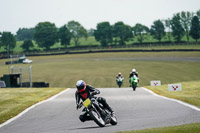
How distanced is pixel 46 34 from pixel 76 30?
A: 1537 centimetres

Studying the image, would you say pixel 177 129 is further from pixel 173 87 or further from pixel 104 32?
pixel 104 32

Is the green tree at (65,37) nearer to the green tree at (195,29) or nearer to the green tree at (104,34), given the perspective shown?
the green tree at (104,34)

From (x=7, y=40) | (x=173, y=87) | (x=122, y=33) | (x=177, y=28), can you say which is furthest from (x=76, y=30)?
(x=173, y=87)

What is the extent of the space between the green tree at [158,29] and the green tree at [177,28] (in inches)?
409

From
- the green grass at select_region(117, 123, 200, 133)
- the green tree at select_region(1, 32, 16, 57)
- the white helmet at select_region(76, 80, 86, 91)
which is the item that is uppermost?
the green tree at select_region(1, 32, 16, 57)

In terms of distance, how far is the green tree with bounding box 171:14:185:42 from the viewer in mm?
152500

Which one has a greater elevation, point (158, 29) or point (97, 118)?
point (158, 29)

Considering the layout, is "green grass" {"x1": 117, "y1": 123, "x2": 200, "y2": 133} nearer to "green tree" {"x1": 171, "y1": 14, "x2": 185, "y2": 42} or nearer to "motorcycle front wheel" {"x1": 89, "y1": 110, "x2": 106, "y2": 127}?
"motorcycle front wheel" {"x1": 89, "y1": 110, "x2": 106, "y2": 127}

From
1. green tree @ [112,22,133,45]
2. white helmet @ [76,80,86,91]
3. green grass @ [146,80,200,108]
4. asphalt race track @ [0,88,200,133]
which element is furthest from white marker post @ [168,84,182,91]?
green tree @ [112,22,133,45]

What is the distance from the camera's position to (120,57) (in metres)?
83.1

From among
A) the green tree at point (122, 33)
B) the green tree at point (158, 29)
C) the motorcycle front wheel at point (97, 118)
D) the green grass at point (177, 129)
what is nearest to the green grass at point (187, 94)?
the motorcycle front wheel at point (97, 118)

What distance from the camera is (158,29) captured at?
6609 inches

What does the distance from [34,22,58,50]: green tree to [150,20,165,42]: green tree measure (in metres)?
42.2

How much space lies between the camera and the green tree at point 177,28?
500 ft
